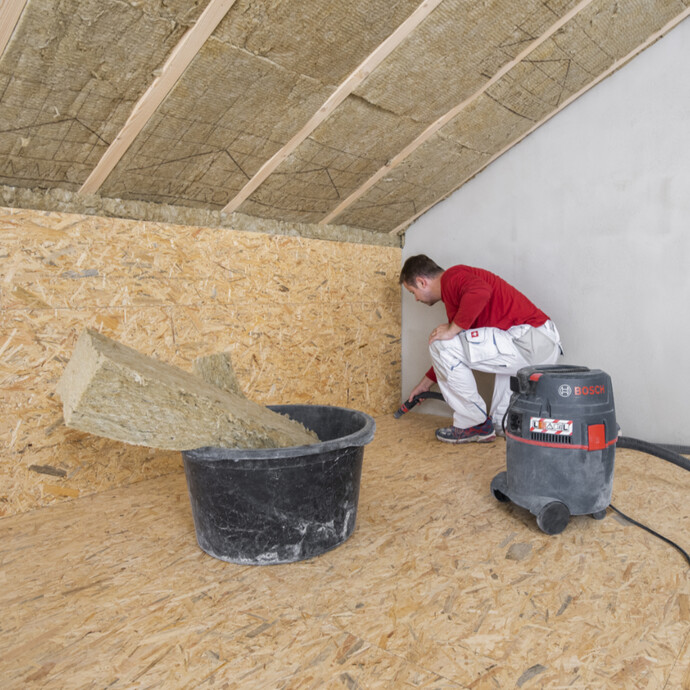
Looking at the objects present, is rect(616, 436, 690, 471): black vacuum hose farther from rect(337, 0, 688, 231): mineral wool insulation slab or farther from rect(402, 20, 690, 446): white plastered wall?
rect(337, 0, 688, 231): mineral wool insulation slab

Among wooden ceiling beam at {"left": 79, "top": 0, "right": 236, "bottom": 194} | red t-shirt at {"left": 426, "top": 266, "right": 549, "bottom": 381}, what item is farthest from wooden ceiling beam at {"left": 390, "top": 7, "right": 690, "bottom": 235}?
wooden ceiling beam at {"left": 79, "top": 0, "right": 236, "bottom": 194}

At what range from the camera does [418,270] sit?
3.13 m

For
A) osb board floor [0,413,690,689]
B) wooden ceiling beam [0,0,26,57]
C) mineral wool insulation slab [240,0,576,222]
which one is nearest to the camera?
osb board floor [0,413,690,689]

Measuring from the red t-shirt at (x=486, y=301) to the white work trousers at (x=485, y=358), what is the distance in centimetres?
5

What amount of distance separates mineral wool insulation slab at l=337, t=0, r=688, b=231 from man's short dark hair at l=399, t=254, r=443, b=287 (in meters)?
0.42

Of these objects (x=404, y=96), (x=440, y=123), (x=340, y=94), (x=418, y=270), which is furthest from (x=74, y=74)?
(x=418, y=270)

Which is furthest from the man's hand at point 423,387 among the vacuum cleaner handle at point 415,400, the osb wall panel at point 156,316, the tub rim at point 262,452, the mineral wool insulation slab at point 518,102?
the tub rim at point 262,452

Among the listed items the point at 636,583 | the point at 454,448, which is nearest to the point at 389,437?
the point at 454,448

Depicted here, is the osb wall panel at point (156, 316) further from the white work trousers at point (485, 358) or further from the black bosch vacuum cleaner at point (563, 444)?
the black bosch vacuum cleaner at point (563, 444)

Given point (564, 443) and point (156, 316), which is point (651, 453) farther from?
point (156, 316)

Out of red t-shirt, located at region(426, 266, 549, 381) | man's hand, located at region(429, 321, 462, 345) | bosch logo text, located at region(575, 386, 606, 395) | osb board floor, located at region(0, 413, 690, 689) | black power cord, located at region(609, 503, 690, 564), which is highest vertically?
red t-shirt, located at region(426, 266, 549, 381)

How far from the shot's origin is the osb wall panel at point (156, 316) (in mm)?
2088

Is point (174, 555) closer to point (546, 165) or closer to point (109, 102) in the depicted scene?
point (109, 102)

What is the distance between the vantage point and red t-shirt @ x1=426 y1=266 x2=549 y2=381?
9.43 ft
